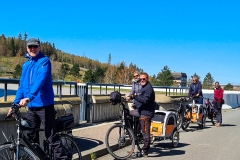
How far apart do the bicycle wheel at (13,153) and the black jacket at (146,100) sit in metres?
3.31

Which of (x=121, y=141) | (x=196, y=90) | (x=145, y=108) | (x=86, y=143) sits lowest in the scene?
(x=86, y=143)

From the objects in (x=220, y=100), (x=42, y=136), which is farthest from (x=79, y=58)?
(x=42, y=136)

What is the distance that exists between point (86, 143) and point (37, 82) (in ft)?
A: 11.8

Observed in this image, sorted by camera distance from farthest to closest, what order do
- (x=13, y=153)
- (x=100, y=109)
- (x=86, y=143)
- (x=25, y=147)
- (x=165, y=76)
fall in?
(x=165, y=76) → (x=100, y=109) → (x=86, y=143) → (x=25, y=147) → (x=13, y=153)

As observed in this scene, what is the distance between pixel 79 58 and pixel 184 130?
106m

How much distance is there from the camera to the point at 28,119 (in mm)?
5160

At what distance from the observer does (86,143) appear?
26.9 ft

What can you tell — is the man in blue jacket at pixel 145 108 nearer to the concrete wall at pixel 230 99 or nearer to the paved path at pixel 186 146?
the paved path at pixel 186 146

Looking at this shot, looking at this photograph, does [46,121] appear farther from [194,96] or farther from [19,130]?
[194,96]

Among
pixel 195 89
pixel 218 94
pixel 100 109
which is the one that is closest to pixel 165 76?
pixel 218 94

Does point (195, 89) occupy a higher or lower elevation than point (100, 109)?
higher

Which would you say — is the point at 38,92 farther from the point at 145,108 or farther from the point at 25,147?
the point at 145,108

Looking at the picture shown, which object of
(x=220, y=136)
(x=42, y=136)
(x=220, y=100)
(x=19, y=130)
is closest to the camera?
(x=19, y=130)

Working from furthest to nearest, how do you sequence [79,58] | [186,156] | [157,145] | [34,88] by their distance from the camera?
[79,58] → [157,145] → [186,156] → [34,88]
